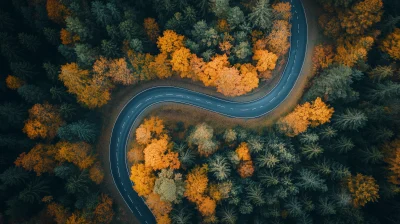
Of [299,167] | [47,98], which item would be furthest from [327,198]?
[47,98]

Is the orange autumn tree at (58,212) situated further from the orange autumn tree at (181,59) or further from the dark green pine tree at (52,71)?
the orange autumn tree at (181,59)

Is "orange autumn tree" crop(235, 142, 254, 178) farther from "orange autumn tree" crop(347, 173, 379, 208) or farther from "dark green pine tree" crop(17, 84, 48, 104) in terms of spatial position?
"dark green pine tree" crop(17, 84, 48, 104)

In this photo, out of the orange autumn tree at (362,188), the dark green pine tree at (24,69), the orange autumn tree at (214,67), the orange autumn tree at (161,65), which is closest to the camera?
the orange autumn tree at (362,188)

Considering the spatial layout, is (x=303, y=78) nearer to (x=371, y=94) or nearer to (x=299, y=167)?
(x=371, y=94)

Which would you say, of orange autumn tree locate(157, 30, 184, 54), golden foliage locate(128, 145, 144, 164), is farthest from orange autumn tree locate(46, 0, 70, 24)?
golden foliage locate(128, 145, 144, 164)

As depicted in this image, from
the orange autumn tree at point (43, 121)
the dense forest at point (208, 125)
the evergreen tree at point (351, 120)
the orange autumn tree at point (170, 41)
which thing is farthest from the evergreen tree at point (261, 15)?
the orange autumn tree at point (43, 121)

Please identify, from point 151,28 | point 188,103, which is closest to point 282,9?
point 151,28
